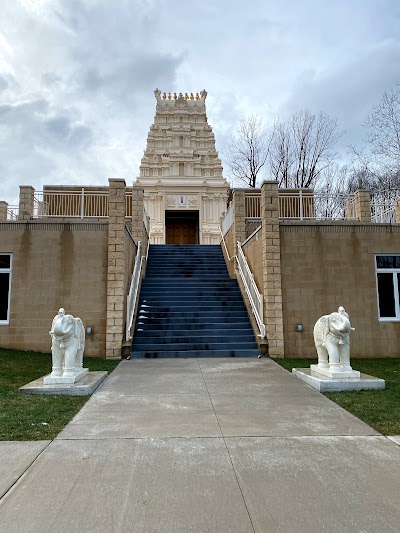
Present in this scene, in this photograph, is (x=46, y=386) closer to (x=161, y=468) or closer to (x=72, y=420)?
(x=72, y=420)

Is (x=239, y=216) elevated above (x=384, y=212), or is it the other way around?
(x=239, y=216)

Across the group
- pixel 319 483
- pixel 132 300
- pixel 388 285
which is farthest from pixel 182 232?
pixel 319 483

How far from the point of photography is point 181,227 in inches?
1030

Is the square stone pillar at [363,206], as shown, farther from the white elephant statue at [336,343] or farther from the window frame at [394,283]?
the white elephant statue at [336,343]

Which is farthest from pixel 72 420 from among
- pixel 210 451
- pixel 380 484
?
pixel 380 484

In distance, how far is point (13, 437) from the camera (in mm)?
3971

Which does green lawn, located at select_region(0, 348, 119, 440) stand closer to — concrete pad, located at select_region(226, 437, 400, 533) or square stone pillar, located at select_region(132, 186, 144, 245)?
concrete pad, located at select_region(226, 437, 400, 533)

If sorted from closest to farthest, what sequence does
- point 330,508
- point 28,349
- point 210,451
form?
point 330,508
point 210,451
point 28,349

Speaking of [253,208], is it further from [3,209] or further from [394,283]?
[3,209]

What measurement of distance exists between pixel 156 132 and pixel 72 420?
27.0 m

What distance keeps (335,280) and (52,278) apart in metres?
7.77

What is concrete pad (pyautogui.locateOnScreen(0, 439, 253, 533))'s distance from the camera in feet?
8.15

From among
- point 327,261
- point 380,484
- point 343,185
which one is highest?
point 343,185

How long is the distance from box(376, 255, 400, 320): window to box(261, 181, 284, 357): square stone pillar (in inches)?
115
